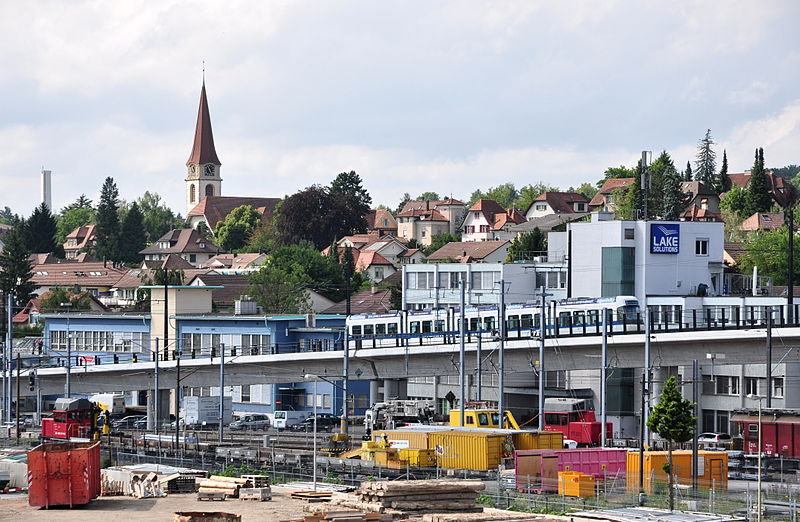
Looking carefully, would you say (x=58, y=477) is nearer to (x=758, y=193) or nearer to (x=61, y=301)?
(x=61, y=301)

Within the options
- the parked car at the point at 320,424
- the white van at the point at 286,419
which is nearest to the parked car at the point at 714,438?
the parked car at the point at 320,424

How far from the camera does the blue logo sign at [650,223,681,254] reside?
97250 millimetres

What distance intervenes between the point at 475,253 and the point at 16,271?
6196 centimetres

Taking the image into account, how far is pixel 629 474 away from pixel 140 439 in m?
33.9

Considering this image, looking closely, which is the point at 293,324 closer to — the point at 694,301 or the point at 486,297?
the point at 486,297

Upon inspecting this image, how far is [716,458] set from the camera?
53.0m

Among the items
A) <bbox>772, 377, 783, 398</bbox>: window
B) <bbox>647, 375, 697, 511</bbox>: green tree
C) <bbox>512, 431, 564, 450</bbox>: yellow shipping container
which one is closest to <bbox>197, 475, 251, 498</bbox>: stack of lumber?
<bbox>512, 431, 564, 450</bbox>: yellow shipping container

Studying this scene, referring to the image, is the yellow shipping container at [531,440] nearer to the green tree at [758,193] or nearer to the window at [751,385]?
the window at [751,385]

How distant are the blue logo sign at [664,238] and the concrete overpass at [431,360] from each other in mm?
13513

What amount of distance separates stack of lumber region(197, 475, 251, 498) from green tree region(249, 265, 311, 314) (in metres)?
78.6

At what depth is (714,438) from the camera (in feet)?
252

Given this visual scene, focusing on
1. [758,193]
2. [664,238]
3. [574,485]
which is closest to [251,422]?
[664,238]

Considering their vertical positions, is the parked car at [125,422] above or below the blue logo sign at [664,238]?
below

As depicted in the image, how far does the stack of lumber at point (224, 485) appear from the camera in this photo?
174 feet
